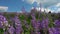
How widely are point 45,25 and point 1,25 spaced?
0.39m

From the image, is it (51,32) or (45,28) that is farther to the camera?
(45,28)

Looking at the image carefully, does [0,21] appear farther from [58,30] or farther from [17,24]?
[58,30]

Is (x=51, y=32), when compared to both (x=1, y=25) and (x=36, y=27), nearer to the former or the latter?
(x=36, y=27)

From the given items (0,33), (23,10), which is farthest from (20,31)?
(0,33)

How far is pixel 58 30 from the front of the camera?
4.11 feet

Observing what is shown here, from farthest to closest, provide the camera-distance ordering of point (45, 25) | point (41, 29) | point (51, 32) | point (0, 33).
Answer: point (0, 33) < point (41, 29) < point (45, 25) < point (51, 32)

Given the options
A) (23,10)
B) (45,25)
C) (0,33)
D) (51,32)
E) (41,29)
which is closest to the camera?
(51,32)

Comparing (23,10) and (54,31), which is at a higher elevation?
(23,10)

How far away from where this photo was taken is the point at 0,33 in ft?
5.88

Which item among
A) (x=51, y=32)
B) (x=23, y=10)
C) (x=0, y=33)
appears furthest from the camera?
(x=0, y=33)

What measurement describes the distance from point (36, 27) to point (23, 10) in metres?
0.41

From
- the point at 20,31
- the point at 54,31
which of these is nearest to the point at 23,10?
the point at 20,31

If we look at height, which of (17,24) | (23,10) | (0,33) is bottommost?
(0,33)

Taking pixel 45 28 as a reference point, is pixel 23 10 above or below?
above
